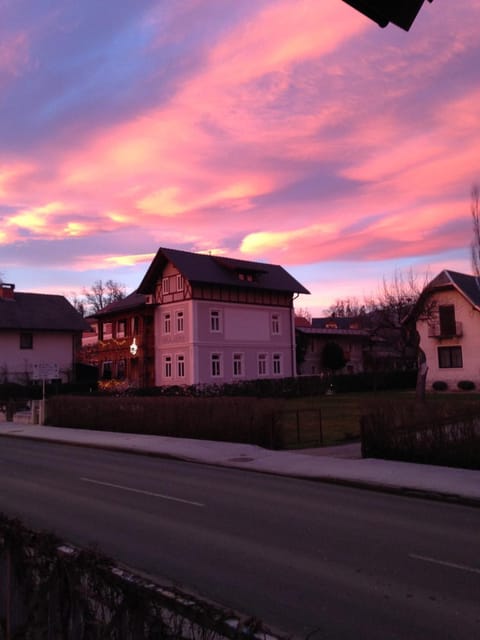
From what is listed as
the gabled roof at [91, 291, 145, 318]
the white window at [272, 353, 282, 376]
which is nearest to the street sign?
the gabled roof at [91, 291, 145, 318]

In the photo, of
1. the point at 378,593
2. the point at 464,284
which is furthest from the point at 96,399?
the point at 464,284

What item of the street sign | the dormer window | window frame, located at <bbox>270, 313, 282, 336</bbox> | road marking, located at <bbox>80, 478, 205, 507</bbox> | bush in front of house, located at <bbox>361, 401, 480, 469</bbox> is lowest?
road marking, located at <bbox>80, 478, 205, 507</bbox>

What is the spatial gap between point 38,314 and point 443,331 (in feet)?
118

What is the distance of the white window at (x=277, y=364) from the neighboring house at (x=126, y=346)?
10517mm

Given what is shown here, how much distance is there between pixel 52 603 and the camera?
3443 mm

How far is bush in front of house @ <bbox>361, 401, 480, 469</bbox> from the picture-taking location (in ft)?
46.1

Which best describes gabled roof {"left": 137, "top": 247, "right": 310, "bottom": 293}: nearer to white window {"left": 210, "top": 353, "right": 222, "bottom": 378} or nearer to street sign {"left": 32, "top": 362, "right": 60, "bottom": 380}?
white window {"left": 210, "top": 353, "right": 222, "bottom": 378}

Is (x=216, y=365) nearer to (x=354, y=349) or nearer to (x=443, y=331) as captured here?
(x=443, y=331)

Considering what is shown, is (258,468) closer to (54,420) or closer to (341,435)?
(341,435)

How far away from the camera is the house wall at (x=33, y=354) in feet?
164

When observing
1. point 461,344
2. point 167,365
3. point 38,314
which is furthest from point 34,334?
point 461,344

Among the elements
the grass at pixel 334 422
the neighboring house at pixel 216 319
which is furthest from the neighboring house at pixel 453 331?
the grass at pixel 334 422

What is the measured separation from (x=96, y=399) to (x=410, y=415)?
16.0 metres

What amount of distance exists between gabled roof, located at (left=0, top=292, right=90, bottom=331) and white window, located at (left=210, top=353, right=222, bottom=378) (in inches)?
574
